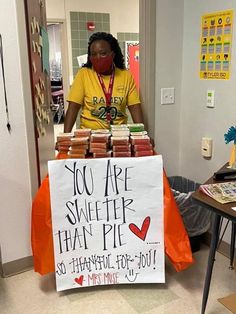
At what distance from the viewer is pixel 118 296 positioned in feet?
6.42

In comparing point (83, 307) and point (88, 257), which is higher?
point (88, 257)

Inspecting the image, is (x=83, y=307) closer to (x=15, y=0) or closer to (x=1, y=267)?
(x=1, y=267)

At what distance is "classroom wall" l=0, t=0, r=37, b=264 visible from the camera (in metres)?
1.88

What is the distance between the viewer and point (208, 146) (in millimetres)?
2359

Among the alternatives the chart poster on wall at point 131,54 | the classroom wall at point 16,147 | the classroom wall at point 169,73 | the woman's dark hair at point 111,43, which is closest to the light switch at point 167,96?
the classroom wall at point 169,73

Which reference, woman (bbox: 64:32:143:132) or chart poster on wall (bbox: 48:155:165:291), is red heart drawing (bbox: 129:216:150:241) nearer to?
chart poster on wall (bbox: 48:155:165:291)

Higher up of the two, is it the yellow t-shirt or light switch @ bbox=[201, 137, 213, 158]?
the yellow t-shirt

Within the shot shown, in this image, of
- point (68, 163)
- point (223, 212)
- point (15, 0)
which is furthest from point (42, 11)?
point (223, 212)

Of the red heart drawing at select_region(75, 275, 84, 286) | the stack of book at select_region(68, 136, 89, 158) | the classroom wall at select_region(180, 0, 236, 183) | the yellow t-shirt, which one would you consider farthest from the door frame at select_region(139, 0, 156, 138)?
the red heart drawing at select_region(75, 275, 84, 286)

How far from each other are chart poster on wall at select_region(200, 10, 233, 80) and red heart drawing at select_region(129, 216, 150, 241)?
105cm

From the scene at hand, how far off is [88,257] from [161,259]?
1.38 ft

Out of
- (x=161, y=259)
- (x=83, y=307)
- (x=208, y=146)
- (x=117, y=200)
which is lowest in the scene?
(x=83, y=307)

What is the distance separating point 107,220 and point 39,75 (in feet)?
3.62

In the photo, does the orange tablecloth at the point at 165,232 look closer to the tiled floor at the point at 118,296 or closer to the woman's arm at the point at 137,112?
the tiled floor at the point at 118,296
